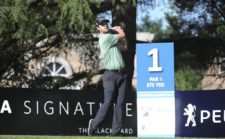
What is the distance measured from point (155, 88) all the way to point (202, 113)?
377 cm

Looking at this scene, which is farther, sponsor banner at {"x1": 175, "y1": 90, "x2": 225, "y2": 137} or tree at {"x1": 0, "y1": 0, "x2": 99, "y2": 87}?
sponsor banner at {"x1": 175, "y1": 90, "x2": 225, "y2": 137}

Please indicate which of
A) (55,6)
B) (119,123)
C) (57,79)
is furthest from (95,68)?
(119,123)

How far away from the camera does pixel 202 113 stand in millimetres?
15031

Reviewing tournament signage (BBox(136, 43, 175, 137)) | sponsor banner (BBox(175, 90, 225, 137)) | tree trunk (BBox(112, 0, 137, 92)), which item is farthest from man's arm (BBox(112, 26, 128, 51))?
tree trunk (BBox(112, 0, 137, 92))

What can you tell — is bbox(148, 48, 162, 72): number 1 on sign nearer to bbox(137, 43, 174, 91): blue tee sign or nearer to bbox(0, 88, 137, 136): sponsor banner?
bbox(137, 43, 174, 91): blue tee sign

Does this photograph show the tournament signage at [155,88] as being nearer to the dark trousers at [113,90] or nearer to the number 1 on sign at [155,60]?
the number 1 on sign at [155,60]

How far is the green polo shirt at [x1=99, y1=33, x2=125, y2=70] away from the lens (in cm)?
1175

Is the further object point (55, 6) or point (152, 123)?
point (55, 6)

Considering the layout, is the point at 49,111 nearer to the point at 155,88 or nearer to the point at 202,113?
the point at 202,113

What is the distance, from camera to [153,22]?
88750 mm

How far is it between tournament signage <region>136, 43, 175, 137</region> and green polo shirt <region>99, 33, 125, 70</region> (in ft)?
1.34

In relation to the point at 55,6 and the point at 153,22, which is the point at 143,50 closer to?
the point at 55,6

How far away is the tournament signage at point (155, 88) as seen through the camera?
37.5 feet

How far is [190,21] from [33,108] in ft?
22.1
